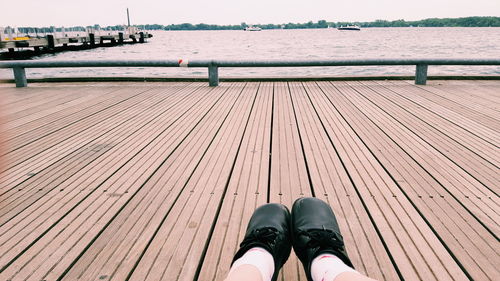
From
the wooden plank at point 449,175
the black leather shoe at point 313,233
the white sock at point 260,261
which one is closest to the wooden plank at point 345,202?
the black leather shoe at point 313,233

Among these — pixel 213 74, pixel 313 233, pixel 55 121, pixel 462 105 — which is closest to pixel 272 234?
pixel 313 233

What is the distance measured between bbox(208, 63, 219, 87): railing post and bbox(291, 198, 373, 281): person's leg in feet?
18.0

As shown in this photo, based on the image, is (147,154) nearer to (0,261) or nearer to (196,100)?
(0,261)

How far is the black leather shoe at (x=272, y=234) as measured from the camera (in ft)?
5.06

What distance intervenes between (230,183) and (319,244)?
1189 millimetres

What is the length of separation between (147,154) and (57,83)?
19.6ft

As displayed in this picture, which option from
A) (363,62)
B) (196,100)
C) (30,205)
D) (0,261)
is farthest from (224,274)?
(363,62)

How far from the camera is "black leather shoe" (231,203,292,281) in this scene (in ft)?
5.06

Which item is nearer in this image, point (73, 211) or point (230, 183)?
point (73, 211)

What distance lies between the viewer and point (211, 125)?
4.27m

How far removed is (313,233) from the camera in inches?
65.7

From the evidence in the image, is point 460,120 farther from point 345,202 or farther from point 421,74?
point 421,74

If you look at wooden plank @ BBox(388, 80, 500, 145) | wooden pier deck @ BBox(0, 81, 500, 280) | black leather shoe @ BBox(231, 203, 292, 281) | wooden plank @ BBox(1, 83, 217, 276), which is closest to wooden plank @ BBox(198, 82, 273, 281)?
wooden pier deck @ BBox(0, 81, 500, 280)

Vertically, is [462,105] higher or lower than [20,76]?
lower
